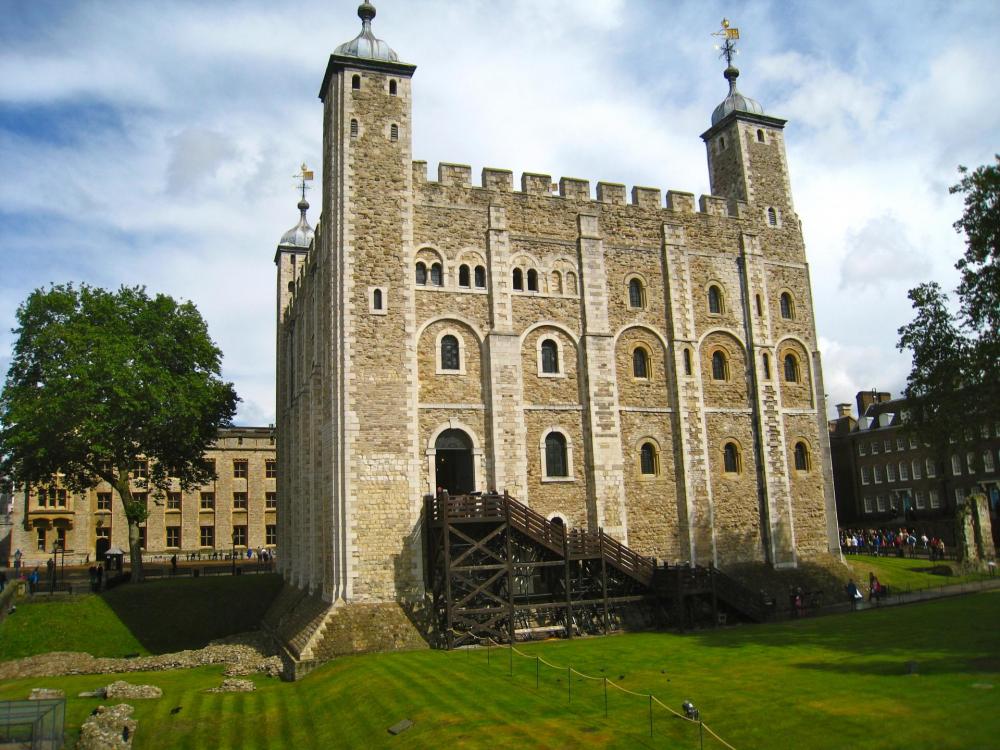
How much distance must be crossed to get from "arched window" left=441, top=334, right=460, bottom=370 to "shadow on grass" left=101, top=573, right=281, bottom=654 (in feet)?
49.9

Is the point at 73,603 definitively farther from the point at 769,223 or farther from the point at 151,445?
the point at 769,223

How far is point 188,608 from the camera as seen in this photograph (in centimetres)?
3444

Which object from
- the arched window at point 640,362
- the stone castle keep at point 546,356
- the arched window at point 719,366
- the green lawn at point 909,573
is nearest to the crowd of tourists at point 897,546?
the green lawn at point 909,573

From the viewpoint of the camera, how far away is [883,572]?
35312mm

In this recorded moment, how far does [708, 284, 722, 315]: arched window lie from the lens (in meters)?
33.4

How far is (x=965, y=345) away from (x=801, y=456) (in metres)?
7.45

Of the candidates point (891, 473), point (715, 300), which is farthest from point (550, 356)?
point (891, 473)

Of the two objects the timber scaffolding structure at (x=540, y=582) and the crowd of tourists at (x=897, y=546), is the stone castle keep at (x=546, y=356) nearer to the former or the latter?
the timber scaffolding structure at (x=540, y=582)

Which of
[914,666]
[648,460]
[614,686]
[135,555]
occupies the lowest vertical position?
[614,686]

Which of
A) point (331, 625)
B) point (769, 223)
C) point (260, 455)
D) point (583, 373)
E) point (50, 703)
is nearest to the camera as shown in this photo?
point (50, 703)

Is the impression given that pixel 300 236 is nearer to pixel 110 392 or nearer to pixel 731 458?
pixel 110 392

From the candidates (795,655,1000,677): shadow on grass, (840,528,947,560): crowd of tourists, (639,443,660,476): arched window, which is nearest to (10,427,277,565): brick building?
(639,443,660,476): arched window

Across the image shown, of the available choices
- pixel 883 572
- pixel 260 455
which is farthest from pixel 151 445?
pixel 883 572

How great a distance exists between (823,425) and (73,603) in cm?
3152
